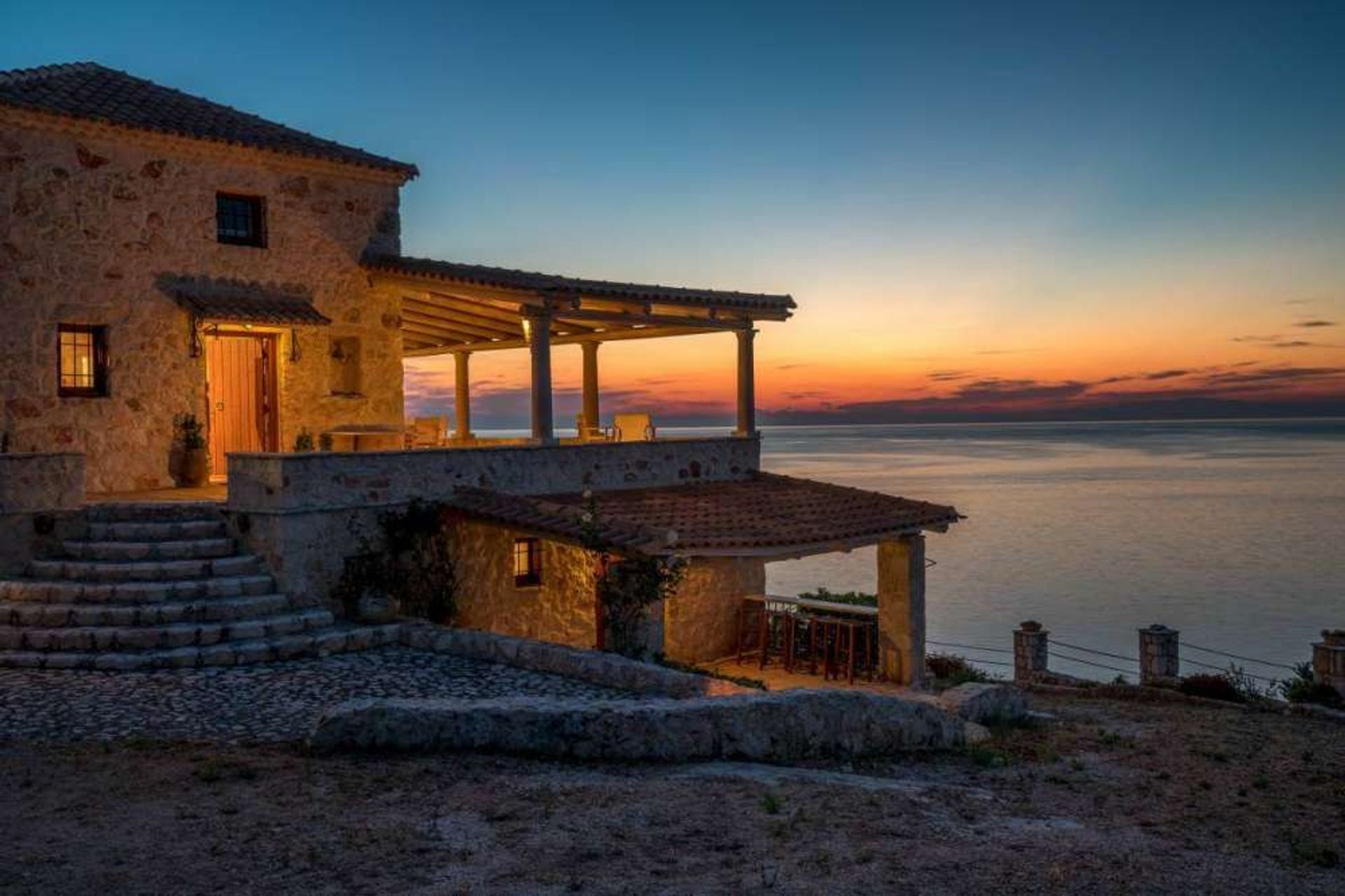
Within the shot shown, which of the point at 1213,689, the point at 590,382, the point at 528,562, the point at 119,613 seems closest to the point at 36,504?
the point at 119,613

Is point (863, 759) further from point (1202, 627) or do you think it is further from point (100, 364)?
point (1202, 627)

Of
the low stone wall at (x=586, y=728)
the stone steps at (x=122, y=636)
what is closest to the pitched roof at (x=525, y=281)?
the stone steps at (x=122, y=636)

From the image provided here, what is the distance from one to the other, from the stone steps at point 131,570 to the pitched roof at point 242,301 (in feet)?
13.8

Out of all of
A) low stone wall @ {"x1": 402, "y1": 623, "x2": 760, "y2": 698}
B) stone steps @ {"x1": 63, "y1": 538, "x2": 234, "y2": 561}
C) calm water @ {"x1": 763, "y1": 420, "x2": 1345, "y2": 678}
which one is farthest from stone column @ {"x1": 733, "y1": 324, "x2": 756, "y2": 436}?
calm water @ {"x1": 763, "y1": 420, "x2": 1345, "y2": 678}

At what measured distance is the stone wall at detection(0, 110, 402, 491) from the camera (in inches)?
504

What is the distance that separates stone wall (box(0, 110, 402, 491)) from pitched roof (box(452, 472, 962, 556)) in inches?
167

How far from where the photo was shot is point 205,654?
9.45 meters

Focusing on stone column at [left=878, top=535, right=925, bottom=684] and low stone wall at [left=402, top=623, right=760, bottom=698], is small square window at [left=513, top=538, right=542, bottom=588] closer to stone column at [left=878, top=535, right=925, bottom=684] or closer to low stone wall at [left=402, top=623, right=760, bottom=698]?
low stone wall at [left=402, top=623, right=760, bottom=698]

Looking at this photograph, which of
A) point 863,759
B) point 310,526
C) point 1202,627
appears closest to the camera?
point 863,759

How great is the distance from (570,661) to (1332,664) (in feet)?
40.8

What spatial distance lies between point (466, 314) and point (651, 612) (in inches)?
311

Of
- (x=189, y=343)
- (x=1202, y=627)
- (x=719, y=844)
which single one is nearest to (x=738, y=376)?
(x=189, y=343)

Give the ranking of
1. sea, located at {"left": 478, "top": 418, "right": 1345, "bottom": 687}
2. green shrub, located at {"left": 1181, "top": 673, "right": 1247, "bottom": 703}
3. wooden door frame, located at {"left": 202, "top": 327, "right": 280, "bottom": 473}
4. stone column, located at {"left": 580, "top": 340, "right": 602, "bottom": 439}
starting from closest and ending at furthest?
wooden door frame, located at {"left": 202, "top": 327, "right": 280, "bottom": 473} < green shrub, located at {"left": 1181, "top": 673, "right": 1247, "bottom": 703} < stone column, located at {"left": 580, "top": 340, "right": 602, "bottom": 439} < sea, located at {"left": 478, "top": 418, "right": 1345, "bottom": 687}

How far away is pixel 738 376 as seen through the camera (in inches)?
712
